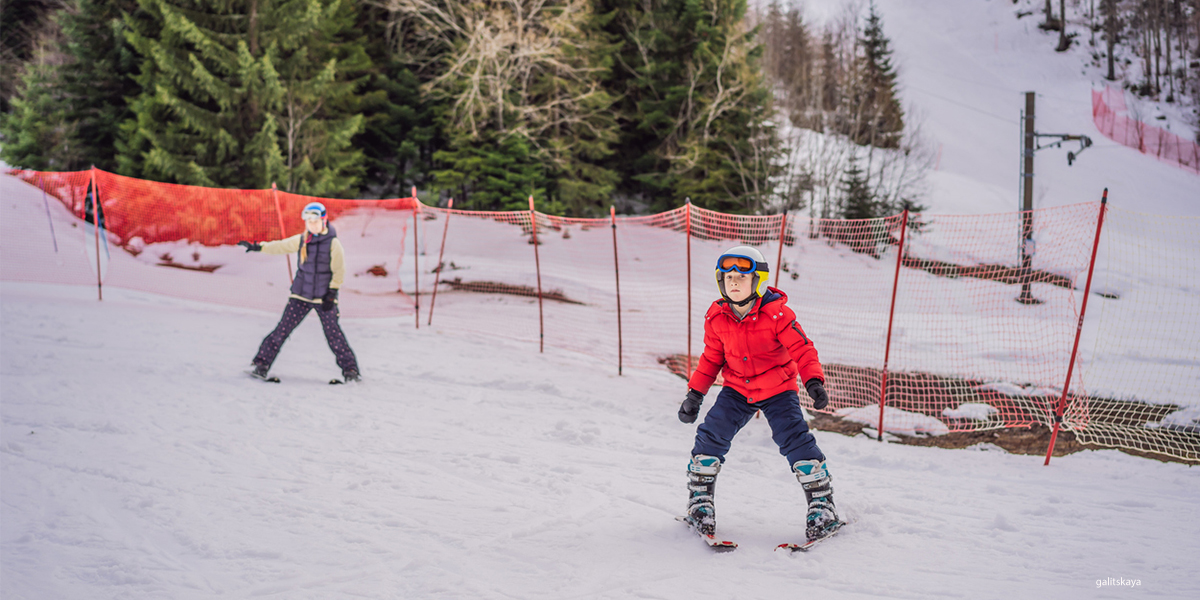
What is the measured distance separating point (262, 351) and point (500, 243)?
9673 millimetres

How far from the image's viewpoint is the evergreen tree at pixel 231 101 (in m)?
16.7

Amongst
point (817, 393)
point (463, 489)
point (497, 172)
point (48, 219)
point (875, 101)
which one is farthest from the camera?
point (875, 101)

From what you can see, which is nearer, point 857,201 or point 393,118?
point 857,201

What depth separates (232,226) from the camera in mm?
13516

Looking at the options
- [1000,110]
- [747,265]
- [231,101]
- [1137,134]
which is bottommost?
[747,265]

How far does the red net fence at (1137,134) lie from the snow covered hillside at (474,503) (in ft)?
114

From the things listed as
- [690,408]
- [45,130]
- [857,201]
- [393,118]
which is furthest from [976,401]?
[45,130]

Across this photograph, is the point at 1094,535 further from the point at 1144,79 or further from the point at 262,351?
the point at 1144,79

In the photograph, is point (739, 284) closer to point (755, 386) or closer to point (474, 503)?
point (755, 386)

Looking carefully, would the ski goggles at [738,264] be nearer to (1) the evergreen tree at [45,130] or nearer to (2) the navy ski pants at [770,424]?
(2) the navy ski pants at [770,424]

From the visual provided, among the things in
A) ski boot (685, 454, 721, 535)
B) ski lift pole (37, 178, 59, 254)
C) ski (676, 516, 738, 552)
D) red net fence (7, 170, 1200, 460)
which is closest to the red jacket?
ski boot (685, 454, 721, 535)

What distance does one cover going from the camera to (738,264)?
3520 mm

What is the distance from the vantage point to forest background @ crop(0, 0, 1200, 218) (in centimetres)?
1734

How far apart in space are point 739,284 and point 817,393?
686 millimetres
